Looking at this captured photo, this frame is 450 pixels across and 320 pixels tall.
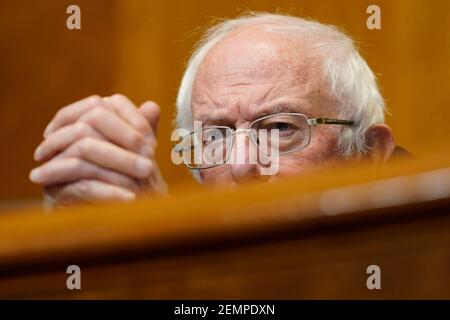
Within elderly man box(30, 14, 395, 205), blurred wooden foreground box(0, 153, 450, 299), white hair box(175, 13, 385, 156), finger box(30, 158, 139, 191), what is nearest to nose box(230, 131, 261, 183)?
elderly man box(30, 14, 395, 205)

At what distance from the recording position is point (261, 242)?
1.03 ft

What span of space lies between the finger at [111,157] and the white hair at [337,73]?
0.37 metres

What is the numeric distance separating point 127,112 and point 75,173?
0.06m

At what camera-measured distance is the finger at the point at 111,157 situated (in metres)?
0.59

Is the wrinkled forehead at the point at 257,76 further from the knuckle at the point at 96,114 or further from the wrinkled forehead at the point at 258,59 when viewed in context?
the knuckle at the point at 96,114

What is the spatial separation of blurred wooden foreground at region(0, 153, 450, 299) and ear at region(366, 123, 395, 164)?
602 mm

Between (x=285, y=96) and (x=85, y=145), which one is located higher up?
(x=285, y=96)

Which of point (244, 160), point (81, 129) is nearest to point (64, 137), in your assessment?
point (81, 129)

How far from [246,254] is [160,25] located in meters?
1.00

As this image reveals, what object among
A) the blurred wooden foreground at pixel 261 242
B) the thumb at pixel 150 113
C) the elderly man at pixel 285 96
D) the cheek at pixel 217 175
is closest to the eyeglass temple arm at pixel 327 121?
the elderly man at pixel 285 96

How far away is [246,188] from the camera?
0.33 meters

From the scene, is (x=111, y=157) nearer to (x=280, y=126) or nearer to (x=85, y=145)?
(x=85, y=145)

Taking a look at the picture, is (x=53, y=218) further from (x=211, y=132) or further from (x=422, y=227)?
(x=211, y=132)
